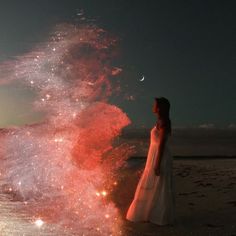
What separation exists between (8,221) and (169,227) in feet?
11.1

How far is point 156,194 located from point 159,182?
251 millimetres

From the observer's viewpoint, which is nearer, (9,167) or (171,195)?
(171,195)

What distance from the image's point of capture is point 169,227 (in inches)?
309

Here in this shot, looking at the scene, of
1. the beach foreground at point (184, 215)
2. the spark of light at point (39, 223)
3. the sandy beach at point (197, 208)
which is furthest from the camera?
the spark of light at point (39, 223)

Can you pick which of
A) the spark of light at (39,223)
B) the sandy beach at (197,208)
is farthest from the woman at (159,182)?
the spark of light at (39,223)

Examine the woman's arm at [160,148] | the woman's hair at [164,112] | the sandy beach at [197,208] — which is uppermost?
the woman's hair at [164,112]

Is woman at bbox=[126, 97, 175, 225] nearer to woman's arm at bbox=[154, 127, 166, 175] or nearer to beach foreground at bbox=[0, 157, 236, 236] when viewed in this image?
woman's arm at bbox=[154, 127, 166, 175]

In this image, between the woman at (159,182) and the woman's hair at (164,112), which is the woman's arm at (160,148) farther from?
the woman's hair at (164,112)

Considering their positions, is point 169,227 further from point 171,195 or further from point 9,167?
point 9,167

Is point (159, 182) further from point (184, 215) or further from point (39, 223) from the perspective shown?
point (39, 223)

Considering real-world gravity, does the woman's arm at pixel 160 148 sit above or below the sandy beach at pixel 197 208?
above

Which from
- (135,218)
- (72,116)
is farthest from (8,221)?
(72,116)

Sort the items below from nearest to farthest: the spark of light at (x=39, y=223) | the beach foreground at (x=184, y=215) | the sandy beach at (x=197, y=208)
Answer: the beach foreground at (x=184, y=215) < the sandy beach at (x=197, y=208) < the spark of light at (x=39, y=223)

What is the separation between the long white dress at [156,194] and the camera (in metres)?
7.93
